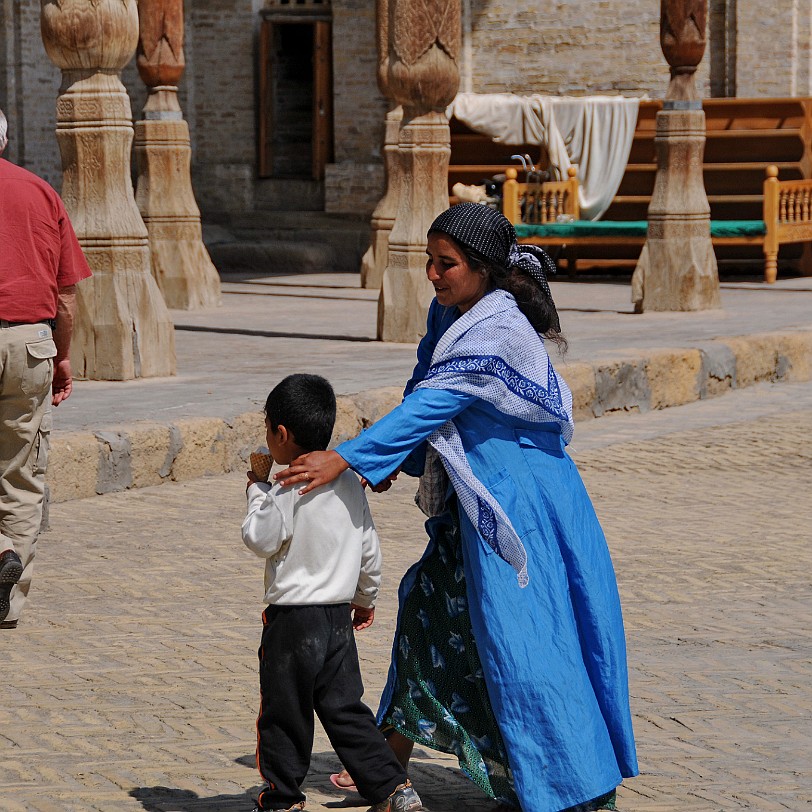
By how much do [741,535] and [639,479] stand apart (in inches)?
55.9

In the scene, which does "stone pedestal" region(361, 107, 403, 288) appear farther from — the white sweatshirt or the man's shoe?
the white sweatshirt

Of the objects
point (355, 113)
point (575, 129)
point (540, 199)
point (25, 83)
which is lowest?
point (540, 199)

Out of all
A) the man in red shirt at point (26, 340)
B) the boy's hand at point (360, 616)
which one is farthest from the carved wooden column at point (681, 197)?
the boy's hand at point (360, 616)

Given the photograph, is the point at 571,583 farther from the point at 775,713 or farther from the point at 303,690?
the point at 775,713

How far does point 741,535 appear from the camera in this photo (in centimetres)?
706

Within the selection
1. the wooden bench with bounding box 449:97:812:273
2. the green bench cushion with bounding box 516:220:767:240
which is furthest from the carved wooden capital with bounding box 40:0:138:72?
the wooden bench with bounding box 449:97:812:273

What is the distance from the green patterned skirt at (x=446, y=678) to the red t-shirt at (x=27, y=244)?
6.65ft

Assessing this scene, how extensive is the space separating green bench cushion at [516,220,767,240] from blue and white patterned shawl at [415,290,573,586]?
13.2 m

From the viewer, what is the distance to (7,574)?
5.32m

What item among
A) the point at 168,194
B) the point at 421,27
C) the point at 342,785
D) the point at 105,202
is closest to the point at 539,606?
the point at 342,785

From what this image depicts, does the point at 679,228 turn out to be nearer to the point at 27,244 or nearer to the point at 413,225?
the point at 413,225

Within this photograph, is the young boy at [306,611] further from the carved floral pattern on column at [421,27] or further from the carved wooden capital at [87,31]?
the carved floral pattern on column at [421,27]

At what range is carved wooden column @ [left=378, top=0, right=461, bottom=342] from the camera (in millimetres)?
11656

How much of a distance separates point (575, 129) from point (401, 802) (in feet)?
52.7
